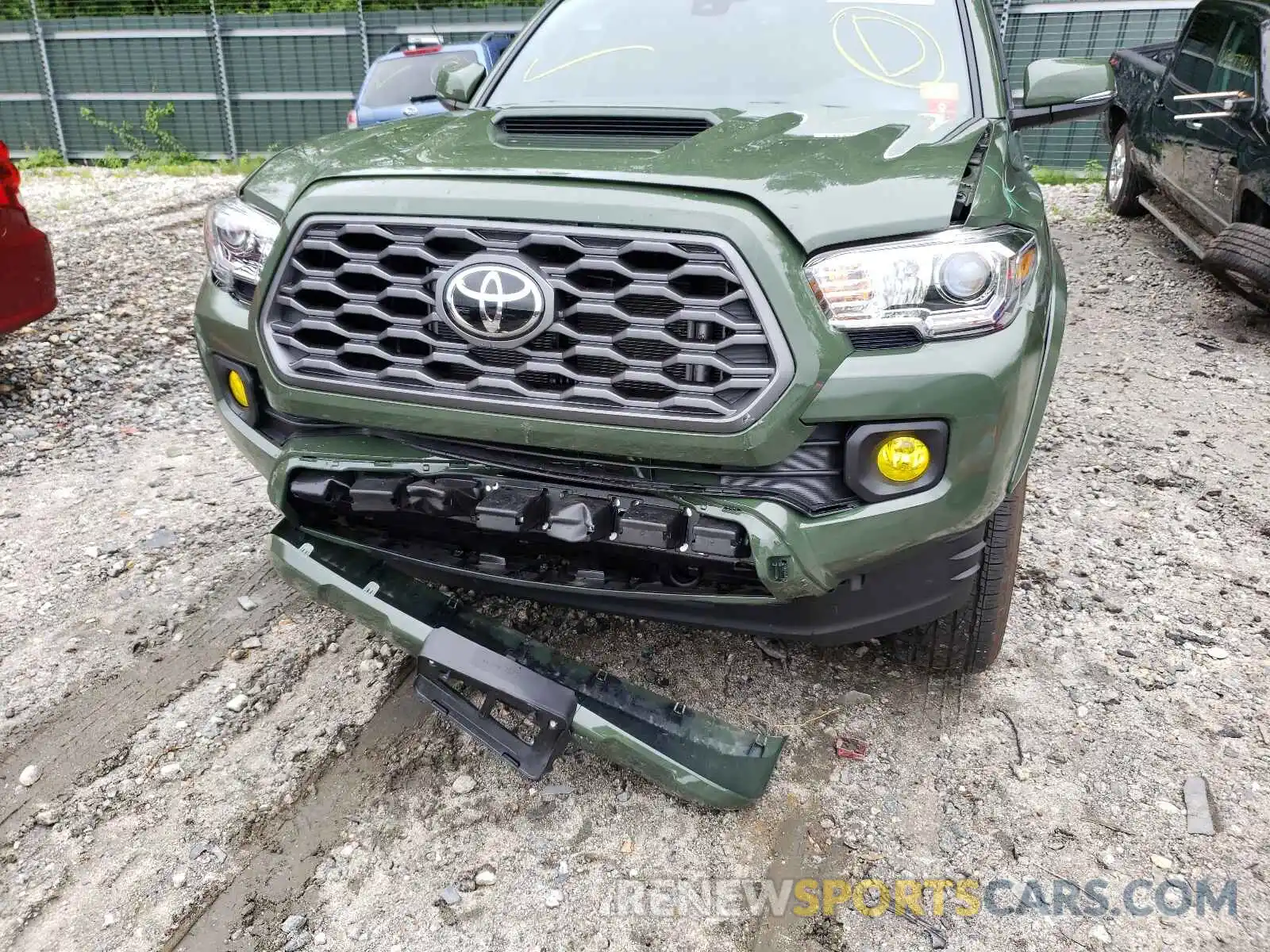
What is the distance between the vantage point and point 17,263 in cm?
444

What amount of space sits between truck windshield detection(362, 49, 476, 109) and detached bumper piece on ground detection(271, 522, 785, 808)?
7979 millimetres

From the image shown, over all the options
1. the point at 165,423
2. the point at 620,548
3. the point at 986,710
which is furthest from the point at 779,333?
the point at 165,423

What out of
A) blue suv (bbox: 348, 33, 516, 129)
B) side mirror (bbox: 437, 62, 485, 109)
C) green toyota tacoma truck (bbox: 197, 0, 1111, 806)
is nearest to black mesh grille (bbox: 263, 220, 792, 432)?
green toyota tacoma truck (bbox: 197, 0, 1111, 806)

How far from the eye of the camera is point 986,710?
270 centimetres

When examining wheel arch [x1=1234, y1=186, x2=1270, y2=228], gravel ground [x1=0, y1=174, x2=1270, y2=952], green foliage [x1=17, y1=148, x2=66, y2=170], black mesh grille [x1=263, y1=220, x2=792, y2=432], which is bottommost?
green foliage [x1=17, y1=148, x2=66, y2=170]

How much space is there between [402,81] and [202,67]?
7.10 metres

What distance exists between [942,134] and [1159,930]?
6.34 ft

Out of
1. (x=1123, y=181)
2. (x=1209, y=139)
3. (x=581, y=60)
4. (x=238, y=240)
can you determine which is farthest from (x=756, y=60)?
(x=1123, y=181)

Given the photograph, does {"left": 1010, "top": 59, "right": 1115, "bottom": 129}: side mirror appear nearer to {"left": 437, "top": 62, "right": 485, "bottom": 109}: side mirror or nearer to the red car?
{"left": 437, "top": 62, "right": 485, "bottom": 109}: side mirror

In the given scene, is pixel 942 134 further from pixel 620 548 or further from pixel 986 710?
pixel 986 710

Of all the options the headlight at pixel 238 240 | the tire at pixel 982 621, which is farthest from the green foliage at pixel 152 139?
the tire at pixel 982 621

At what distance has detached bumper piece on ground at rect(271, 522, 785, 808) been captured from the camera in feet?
7.05

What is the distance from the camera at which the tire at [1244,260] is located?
521 centimetres

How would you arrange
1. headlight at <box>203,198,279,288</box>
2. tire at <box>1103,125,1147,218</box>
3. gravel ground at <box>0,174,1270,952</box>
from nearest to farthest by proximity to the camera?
gravel ground at <box>0,174,1270,952</box>, headlight at <box>203,198,279,288</box>, tire at <box>1103,125,1147,218</box>
